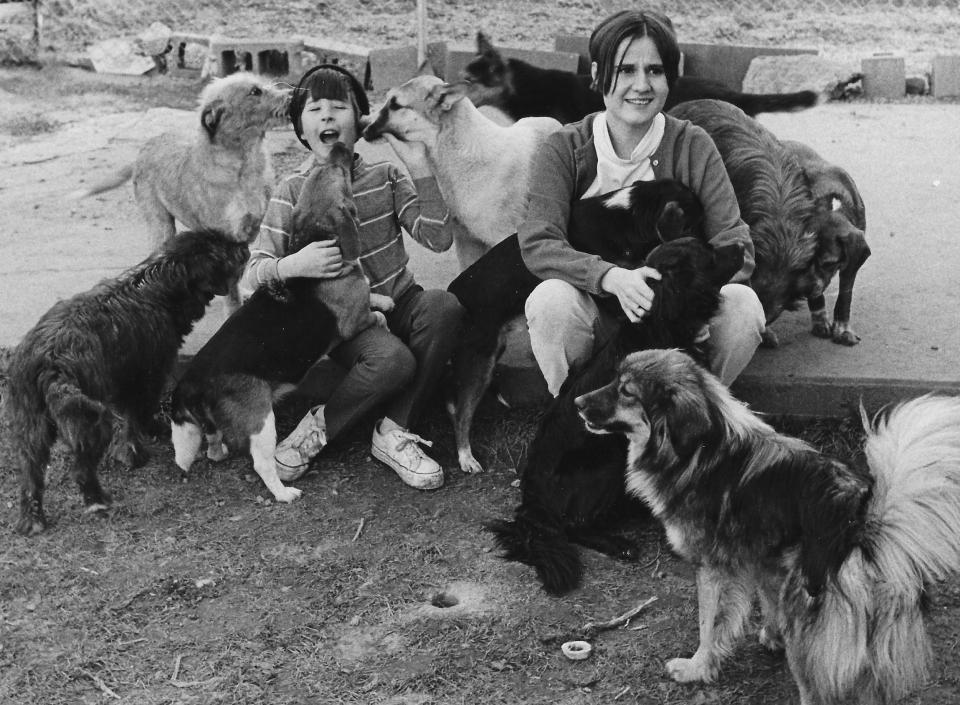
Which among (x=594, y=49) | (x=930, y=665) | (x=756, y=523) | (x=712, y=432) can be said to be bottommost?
(x=930, y=665)

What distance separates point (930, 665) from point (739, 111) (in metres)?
2.98

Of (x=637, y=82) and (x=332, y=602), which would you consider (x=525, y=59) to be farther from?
(x=332, y=602)

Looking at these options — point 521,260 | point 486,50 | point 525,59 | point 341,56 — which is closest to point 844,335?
point 521,260

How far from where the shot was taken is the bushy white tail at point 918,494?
7.77 ft

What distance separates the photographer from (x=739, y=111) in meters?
4.83

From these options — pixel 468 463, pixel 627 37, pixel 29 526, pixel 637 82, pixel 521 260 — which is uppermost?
pixel 627 37

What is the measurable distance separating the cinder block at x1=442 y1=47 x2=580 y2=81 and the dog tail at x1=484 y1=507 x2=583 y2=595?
14.7 feet

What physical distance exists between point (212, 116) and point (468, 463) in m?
2.00

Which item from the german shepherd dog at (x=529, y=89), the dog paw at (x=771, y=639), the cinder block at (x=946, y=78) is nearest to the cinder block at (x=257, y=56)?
the german shepherd dog at (x=529, y=89)

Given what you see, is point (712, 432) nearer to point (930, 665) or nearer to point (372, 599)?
point (930, 665)

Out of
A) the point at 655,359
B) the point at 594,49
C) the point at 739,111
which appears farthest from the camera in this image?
the point at 739,111

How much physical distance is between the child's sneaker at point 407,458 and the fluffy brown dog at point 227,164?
3.74ft

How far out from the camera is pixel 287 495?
3.83 m

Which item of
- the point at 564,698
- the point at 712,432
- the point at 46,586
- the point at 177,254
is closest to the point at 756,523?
the point at 712,432
